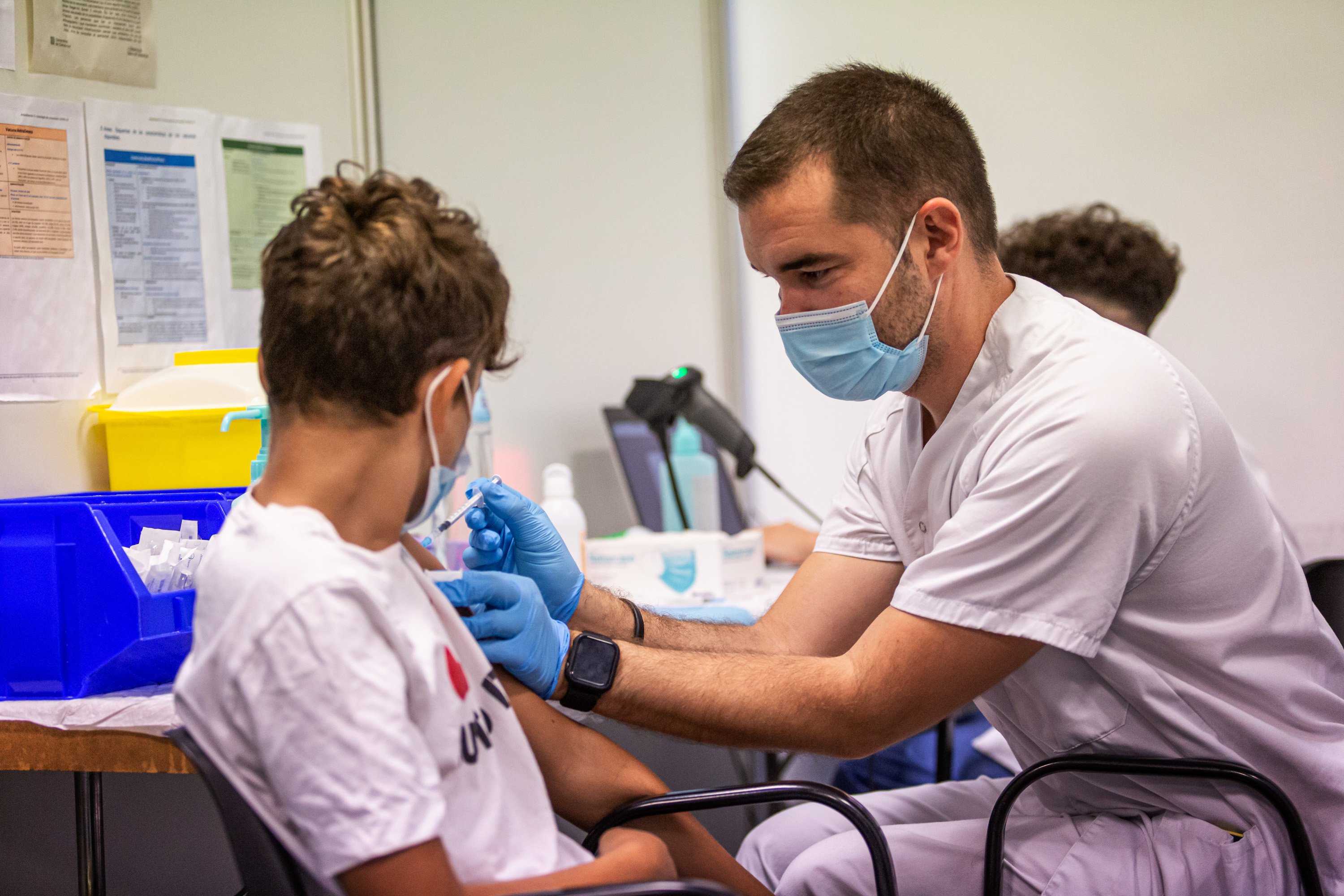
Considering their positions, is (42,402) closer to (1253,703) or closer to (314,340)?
(314,340)

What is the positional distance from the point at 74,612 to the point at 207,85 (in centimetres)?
106

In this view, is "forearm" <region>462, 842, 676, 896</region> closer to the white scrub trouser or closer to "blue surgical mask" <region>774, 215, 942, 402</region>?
the white scrub trouser

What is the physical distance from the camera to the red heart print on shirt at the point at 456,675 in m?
0.87

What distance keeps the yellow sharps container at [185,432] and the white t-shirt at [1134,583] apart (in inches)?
41.6

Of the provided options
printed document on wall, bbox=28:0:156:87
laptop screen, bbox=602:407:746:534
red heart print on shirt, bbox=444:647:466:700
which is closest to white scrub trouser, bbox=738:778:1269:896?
red heart print on shirt, bbox=444:647:466:700

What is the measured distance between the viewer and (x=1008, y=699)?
125 centimetres

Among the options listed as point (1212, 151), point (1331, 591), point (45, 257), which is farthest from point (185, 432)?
point (1212, 151)

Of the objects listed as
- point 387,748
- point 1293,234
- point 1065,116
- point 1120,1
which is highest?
point 1120,1

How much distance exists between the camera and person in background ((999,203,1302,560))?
6.74 ft

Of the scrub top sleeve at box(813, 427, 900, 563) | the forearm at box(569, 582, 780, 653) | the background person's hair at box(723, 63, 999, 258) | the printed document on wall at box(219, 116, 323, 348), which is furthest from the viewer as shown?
the printed document on wall at box(219, 116, 323, 348)

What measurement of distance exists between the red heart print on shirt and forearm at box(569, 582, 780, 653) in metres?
0.44

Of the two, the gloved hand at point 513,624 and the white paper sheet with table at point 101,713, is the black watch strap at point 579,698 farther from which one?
the white paper sheet with table at point 101,713

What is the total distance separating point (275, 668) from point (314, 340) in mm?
272

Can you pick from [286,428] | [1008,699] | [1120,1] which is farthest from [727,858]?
[1120,1]
